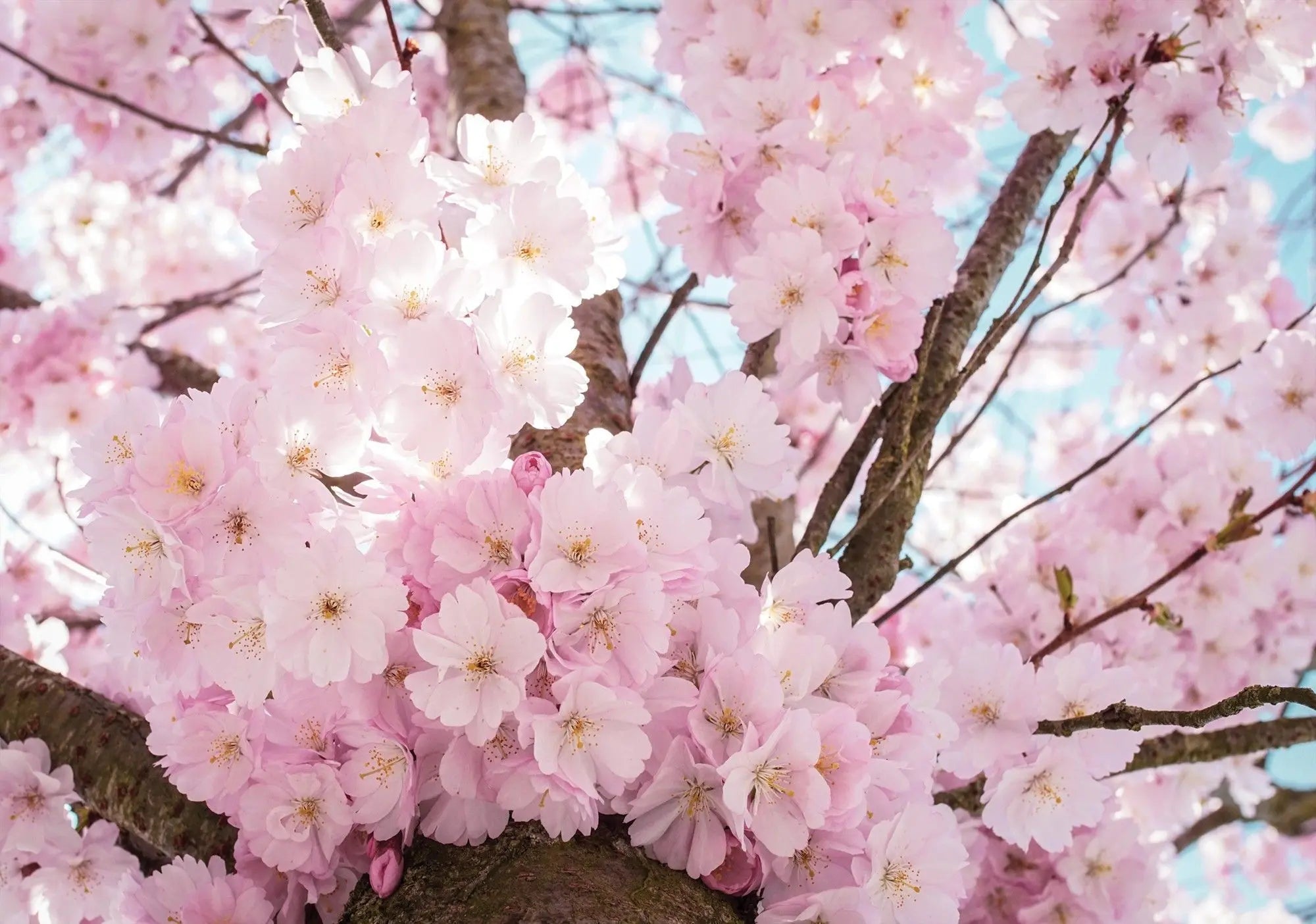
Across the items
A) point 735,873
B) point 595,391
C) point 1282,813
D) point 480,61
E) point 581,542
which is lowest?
point 735,873

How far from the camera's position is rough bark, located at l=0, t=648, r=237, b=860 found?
1151mm

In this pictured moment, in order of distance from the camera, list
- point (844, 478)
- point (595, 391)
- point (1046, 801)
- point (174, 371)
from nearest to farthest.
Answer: point (1046, 801), point (844, 478), point (595, 391), point (174, 371)

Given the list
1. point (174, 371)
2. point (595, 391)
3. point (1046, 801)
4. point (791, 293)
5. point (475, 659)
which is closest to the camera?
point (475, 659)

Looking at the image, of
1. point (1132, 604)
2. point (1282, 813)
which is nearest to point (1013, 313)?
point (1132, 604)

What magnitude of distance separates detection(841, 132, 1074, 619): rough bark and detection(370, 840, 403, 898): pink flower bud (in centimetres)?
70

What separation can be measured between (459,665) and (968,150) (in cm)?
134

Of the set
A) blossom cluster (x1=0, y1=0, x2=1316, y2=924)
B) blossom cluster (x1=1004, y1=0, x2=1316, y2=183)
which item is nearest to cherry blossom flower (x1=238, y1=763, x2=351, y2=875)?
blossom cluster (x1=0, y1=0, x2=1316, y2=924)

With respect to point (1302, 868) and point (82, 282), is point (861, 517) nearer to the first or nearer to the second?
point (82, 282)

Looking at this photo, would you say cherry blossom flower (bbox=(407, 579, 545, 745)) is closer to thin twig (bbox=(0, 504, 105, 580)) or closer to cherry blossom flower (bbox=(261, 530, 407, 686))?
cherry blossom flower (bbox=(261, 530, 407, 686))

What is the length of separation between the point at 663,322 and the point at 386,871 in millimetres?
919

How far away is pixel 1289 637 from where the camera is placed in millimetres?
2336

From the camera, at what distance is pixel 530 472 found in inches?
38.0

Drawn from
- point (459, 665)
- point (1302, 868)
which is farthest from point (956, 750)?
point (1302, 868)

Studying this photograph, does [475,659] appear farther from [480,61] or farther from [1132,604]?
[480,61]
